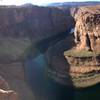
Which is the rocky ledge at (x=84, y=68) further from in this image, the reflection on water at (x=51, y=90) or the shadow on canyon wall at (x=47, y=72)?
the reflection on water at (x=51, y=90)

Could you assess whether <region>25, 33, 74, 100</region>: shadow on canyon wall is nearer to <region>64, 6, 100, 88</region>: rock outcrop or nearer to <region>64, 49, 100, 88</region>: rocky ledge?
<region>64, 49, 100, 88</region>: rocky ledge

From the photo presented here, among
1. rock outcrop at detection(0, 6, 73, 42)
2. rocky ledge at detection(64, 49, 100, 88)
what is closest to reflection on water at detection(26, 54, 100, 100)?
rocky ledge at detection(64, 49, 100, 88)

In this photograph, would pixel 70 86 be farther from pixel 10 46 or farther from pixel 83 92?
pixel 10 46

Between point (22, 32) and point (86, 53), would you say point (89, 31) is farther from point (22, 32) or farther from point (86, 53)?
point (22, 32)

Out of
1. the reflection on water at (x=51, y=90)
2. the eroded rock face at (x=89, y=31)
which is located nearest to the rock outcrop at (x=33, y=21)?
the eroded rock face at (x=89, y=31)

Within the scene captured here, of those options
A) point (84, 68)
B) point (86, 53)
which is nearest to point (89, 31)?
point (86, 53)

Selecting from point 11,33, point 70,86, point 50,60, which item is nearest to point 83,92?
point 70,86

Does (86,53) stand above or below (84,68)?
above

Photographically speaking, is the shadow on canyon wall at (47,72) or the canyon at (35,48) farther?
the canyon at (35,48)
